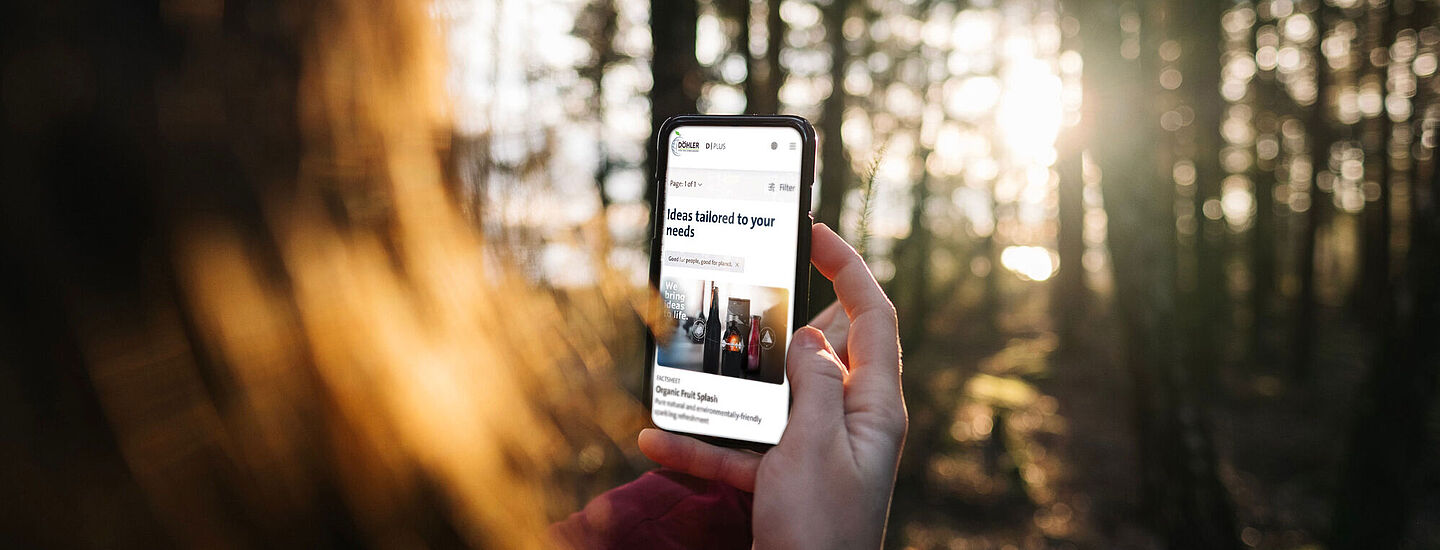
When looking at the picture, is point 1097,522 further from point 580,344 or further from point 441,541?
point 441,541

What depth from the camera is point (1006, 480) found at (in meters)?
7.75

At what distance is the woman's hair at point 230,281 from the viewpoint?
50cm

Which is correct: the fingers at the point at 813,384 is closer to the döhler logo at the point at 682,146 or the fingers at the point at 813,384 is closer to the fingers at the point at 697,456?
the fingers at the point at 697,456

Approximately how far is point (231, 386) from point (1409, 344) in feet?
20.2

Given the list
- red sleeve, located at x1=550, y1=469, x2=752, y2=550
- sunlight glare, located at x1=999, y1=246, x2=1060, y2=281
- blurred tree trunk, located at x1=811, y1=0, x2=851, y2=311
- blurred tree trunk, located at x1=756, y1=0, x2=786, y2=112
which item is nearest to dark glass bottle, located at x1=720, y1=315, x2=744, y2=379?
red sleeve, located at x1=550, y1=469, x2=752, y2=550

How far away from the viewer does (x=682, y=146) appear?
1.70 meters

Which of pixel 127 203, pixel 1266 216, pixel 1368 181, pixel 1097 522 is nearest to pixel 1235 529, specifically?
pixel 1097 522

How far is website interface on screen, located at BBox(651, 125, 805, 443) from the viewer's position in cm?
161

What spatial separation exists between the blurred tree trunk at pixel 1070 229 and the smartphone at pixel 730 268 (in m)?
5.21

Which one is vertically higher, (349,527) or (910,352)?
(349,527)

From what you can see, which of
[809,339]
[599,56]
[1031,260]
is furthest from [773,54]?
[1031,260]

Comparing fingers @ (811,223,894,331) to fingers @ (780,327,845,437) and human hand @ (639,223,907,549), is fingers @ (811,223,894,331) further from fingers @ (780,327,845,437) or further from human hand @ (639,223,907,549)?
fingers @ (780,327,845,437)

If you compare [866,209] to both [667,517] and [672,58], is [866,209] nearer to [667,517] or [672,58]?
[667,517]

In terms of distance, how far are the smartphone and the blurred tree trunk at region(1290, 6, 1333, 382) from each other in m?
15.9
